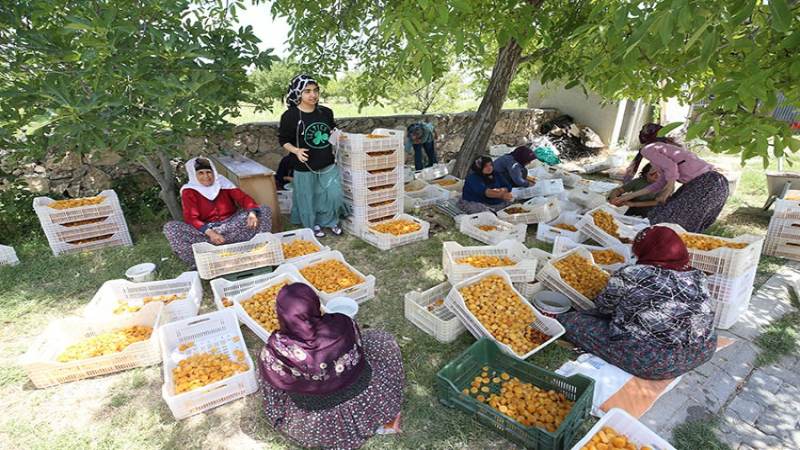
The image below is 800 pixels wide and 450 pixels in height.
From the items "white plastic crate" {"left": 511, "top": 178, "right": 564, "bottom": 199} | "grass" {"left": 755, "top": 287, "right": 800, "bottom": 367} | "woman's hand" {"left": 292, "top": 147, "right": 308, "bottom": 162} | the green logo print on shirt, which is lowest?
"grass" {"left": 755, "top": 287, "right": 800, "bottom": 367}

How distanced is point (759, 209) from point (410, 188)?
209 inches

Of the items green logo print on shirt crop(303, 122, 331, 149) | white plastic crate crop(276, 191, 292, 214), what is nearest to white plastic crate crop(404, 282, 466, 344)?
green logo print on shirt crop(303, 122, 331, 149)

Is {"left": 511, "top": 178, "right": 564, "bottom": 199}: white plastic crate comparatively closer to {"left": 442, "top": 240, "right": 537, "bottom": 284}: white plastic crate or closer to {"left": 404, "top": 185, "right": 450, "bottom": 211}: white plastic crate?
{"left": 404, "top": 185, "right": 450, "bottom": 211}: white plastic crate

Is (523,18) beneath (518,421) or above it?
above

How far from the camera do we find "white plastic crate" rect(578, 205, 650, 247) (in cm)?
436

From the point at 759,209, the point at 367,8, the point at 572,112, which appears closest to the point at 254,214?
the point at 367,8

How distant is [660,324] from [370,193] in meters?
3.30

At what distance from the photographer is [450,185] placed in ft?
21.4

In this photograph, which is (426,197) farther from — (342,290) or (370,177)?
(342,290)

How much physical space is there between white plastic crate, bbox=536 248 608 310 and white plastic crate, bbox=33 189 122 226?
4.67m

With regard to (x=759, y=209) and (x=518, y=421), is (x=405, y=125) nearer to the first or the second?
(x=759, y=209)

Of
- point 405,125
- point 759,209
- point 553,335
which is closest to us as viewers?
point 553,335

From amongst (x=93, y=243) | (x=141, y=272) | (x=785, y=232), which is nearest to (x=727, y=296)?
(x=785, y=232)

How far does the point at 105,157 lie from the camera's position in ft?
17.5
